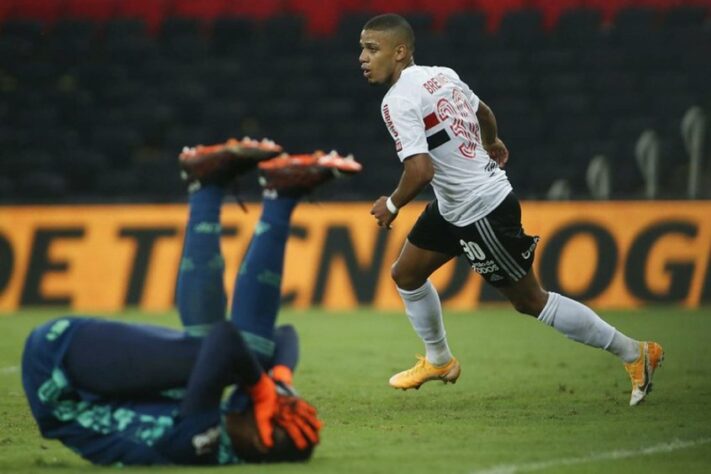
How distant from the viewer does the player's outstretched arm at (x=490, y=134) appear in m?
7.53

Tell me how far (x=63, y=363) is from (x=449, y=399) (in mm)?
2802

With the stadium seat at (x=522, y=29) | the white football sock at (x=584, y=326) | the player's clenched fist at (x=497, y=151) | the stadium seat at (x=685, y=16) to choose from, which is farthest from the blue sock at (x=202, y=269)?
the stadium seat at (x=685, y=16)

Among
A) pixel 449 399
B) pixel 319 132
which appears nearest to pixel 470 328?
pixel 449 399

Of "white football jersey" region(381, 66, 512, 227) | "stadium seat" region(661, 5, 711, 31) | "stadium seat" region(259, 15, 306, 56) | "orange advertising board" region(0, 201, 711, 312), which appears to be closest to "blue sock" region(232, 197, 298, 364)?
"white football jersey" region(381, 66, 512, 227)

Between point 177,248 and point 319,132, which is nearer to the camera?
point 177,248

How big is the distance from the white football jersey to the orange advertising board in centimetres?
577

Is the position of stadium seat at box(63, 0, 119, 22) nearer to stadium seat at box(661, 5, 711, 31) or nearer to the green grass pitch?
stadium seat at box(661, 5, 711, 31)

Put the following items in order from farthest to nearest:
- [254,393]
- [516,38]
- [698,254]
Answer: [516,38], [698,254], [254,393]

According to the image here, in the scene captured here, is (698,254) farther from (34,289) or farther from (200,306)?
(200,306)

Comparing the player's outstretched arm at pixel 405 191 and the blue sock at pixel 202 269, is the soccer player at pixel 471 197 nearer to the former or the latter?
the player's outstretched arm at pixel 405 191

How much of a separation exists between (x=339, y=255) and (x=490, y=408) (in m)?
6.21

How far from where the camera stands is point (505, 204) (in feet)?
23.2

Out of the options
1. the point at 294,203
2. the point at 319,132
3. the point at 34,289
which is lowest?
the point at 34,289

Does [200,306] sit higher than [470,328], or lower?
higher
